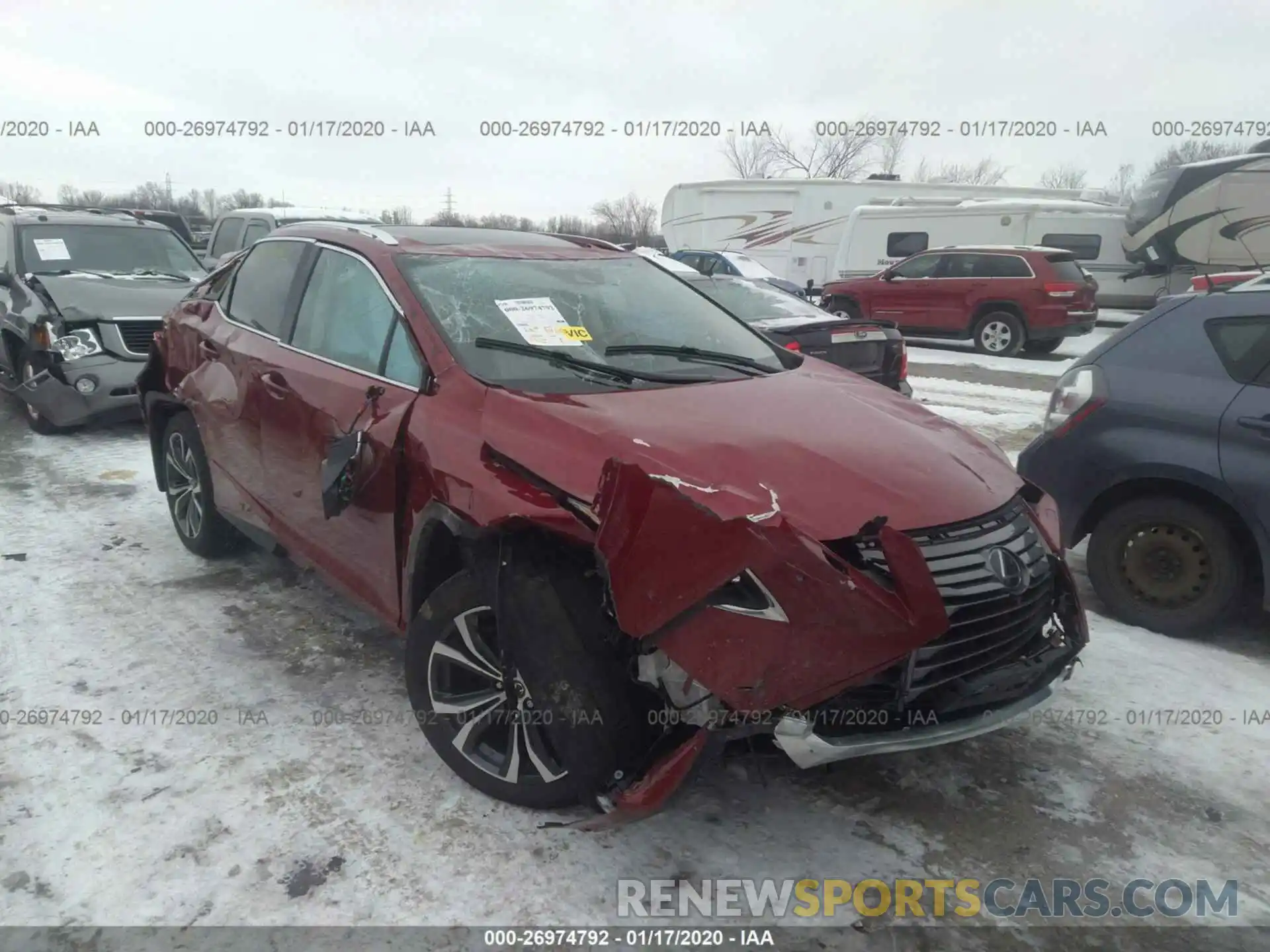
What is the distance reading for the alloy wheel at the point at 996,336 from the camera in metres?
14.9

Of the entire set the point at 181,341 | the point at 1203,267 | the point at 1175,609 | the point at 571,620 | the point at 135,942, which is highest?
the point at 1203,267

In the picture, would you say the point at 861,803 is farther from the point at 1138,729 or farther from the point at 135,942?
the point at 135,942

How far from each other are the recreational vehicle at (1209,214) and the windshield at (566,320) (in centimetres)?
1541

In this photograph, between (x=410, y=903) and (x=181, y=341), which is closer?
(x=410, y=903)

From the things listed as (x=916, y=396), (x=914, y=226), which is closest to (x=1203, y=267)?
(x=914, y=226)

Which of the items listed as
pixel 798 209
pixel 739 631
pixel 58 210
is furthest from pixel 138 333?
pixel 798 209

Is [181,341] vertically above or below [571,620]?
above

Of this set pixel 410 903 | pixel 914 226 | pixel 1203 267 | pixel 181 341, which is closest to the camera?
pixel 410 903

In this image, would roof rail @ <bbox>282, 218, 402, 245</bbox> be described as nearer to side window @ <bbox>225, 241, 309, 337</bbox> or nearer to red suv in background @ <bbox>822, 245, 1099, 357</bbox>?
side window @ <bbox>225, 241, 309, 337</bbox>

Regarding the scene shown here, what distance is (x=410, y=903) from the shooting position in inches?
97.7

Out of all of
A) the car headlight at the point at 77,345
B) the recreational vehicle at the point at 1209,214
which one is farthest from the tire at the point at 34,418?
the recreational vehicle at the point at 1209,214

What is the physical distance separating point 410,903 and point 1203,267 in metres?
18.8

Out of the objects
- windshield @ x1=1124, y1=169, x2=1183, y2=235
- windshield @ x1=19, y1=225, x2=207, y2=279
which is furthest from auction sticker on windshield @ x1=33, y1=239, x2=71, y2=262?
windshield @ x1=1124, y1=169, x2=1183, y2=235

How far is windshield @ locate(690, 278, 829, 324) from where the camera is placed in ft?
26.7
